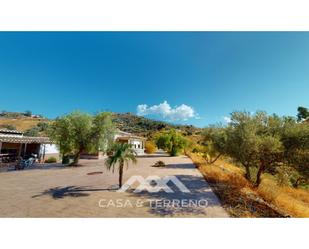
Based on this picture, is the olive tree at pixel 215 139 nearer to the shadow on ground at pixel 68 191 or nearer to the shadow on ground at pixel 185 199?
the shadow on ground at pixel 185 199

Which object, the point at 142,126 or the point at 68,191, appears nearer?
the point at 68,191

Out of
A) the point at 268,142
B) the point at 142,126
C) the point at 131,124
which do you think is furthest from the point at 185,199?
the point at 142,126

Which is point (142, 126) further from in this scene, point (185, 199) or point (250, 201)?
point (250, 201)

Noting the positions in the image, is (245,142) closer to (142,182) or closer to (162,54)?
(142,182)

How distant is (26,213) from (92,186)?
125 inches

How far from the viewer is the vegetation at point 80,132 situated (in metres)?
15.9

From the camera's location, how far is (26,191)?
8.32 metres

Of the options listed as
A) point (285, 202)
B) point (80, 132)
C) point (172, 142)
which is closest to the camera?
point (285, 202)

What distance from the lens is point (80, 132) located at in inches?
639

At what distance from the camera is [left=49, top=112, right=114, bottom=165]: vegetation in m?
15.9

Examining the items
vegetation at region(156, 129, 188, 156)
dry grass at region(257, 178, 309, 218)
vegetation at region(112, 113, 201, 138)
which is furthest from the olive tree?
vegetation at region(112, 113, 201, 138)

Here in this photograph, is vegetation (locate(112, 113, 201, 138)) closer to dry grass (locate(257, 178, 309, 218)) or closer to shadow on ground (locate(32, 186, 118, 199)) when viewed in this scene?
shadow on ground (locate(32, 186, 118, 199))

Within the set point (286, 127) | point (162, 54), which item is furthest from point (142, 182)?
point (286, 127)

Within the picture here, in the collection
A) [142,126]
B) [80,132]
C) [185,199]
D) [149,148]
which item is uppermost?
[142,126]
